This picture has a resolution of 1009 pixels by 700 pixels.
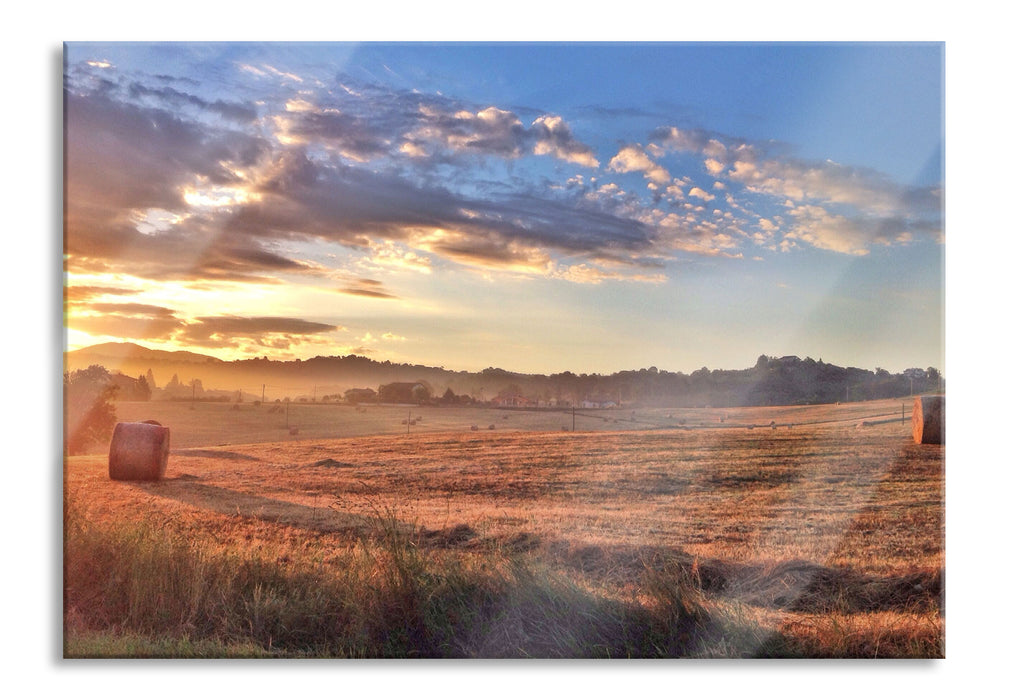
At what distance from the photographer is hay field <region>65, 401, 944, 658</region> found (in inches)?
144

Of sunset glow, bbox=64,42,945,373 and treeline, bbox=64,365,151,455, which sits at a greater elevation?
sunset glow, bbox=64,42,945,373

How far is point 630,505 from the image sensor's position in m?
3.81

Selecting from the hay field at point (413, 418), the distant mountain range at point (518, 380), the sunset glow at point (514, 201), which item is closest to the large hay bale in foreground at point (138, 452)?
the hay field at point (413, 418)

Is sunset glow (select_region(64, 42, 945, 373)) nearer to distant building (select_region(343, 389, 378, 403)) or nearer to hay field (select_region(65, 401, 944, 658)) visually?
distant building (select_region(343, 389, 378, 403))

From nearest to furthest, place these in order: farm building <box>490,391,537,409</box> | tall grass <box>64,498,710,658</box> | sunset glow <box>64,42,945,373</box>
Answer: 1. tall grass <box>64,498,710,658</box>
2. sunset glow <box>64,42,945,373</box>
3. farm building <box>490,391,537,409</box>

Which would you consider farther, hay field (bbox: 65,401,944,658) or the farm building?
the farm building

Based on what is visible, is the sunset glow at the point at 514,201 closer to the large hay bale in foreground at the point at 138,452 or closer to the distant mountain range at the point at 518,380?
the distant mountain range at the point at 518,380

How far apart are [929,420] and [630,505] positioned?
5.47 feet

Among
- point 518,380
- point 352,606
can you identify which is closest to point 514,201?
point 518,380

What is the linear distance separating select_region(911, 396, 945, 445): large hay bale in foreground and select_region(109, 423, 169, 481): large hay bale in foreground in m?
4.17

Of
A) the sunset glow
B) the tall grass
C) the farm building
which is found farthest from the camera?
the farm building

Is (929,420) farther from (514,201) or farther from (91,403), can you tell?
(91,403)

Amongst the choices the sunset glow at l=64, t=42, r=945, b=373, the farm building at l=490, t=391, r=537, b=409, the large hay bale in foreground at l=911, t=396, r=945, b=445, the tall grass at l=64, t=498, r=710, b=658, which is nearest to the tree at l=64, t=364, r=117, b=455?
the sunset glow at l=64, t=42, r=945, b=373
